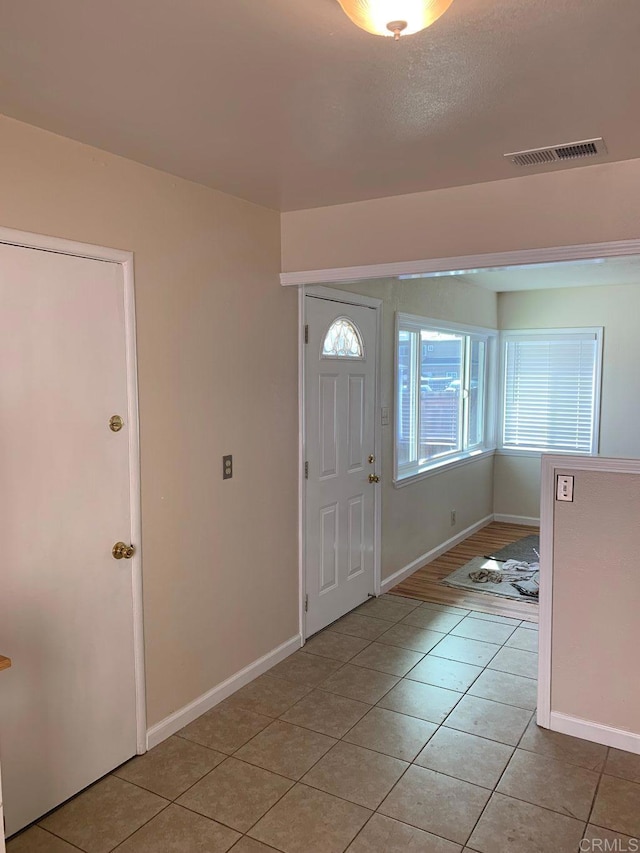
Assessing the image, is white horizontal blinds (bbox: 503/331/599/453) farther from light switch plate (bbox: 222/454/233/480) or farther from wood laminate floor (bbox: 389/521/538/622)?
light switch plate (bbox: 222/454/233/480)

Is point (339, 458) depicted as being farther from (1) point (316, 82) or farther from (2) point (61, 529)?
(1) point (316, 82)

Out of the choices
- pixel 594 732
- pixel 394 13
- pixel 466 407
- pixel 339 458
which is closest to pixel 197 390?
pixel 339 458

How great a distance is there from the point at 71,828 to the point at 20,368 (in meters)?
1.63

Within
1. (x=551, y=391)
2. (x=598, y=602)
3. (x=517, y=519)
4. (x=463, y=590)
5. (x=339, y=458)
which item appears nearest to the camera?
(x=598, y=602)

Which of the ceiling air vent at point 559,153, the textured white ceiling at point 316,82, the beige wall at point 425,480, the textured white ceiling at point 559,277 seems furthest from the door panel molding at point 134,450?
the textured white ceiling at point 559,277

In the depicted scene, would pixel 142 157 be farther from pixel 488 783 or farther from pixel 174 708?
pixel 488 783

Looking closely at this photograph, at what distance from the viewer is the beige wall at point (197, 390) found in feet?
7.76

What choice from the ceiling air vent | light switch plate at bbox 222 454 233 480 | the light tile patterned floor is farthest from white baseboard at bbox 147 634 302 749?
the ceiling air vent

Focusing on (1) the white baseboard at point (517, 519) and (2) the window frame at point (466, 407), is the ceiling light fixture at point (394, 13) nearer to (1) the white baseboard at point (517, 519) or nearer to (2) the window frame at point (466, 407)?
(2) the window frame at point (466, 407)

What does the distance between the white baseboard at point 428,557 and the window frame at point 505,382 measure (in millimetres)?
807

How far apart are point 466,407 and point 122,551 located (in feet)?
14.3

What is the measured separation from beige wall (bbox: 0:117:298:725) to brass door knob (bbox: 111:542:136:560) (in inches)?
4.2

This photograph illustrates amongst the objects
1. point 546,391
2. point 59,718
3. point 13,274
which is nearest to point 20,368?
point 13,274

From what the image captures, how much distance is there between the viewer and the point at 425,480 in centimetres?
521
